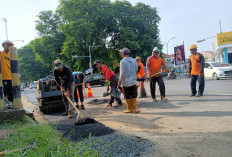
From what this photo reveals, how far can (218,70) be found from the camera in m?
14.8

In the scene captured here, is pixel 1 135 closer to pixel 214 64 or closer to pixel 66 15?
pixel 214 64

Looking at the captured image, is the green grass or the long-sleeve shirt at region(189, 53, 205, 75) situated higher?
the long-sleeve shirt at region(189, 53, 205, 75)

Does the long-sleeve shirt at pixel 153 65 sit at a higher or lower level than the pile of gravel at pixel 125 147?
higher

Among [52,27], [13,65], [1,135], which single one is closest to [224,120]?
[1,135]

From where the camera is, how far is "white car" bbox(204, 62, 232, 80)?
14414 mm

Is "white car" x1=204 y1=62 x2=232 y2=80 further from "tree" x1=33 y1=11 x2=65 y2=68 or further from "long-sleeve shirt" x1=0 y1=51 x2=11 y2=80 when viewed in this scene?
"tree" x1=33 y1=11 x2=65 y2=68

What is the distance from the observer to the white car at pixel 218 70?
14414 millimetres

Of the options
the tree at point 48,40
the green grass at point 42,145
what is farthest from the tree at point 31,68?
the green grass at point 42,145

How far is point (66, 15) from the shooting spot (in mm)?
29406

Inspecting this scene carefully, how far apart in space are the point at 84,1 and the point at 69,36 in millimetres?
6009

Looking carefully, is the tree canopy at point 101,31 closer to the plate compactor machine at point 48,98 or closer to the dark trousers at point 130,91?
the plate compactor machine at point 48,98

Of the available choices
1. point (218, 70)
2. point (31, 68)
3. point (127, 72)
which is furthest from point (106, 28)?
point (31, 68)

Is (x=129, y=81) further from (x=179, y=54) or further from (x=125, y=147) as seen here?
Result: (x=179, y=54)

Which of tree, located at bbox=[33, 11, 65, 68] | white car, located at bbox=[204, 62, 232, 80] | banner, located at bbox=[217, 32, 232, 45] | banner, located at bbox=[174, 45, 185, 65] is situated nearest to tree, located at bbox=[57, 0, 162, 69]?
banner, located at bbox=[174, 45, 185, 65]
